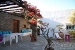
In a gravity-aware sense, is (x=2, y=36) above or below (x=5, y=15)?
below

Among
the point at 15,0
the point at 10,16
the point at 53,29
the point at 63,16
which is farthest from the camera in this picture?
the point at 63,16

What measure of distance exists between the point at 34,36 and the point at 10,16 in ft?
12.6

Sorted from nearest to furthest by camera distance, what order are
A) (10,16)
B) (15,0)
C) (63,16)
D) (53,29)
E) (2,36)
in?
1. (15,0)
2. (2,36)
3. (10,16)
4. (53,29)
5. (63,16)

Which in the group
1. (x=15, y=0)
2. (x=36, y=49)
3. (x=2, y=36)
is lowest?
(x=36, y=49)

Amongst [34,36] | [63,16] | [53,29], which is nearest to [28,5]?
[34,36]

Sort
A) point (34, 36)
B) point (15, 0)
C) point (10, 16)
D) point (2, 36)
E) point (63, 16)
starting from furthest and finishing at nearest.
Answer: point (63, 16)
point (10, 16)
point (34, 36)
point (2, 36)
point (15, 0)

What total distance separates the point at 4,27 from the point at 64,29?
853 centimetres

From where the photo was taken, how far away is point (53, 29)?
1767cm

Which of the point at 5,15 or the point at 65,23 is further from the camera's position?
the point at 65,23

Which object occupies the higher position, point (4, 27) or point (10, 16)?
point (10, 16)

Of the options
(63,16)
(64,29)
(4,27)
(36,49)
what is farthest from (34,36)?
(63,16)

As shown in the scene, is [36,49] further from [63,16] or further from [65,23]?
[63,16]

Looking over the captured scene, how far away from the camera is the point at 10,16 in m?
14.6

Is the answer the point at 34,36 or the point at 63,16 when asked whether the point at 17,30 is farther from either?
the point at 63,16
